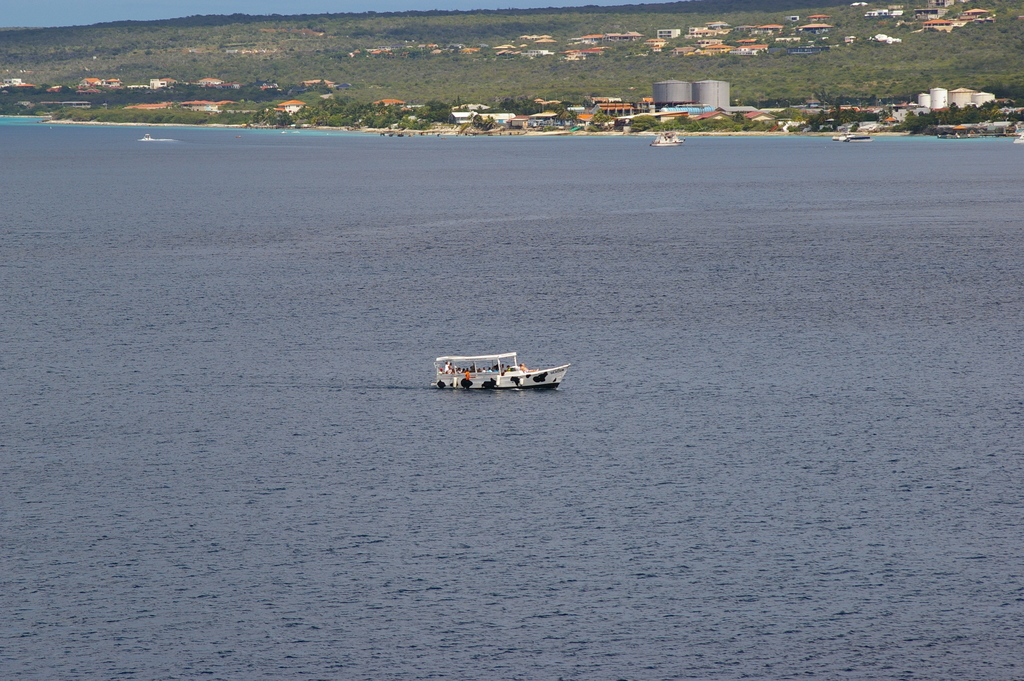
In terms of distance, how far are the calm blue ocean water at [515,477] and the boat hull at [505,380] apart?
835mm

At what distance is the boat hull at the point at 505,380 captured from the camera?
82812mm

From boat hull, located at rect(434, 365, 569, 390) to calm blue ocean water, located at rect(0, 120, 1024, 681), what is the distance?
32.9 inches

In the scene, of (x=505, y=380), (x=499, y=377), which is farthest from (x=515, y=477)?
(x=505, y=380)

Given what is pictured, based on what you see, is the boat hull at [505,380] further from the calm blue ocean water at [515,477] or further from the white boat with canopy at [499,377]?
the calm blue ocean water at [515,477]

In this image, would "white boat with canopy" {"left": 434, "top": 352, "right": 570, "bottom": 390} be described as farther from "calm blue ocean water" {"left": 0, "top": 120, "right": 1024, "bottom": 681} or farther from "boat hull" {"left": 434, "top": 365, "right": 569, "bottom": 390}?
"calm blue ocean water" {"left": 0, "top": 120, "right": 1024, "bottom": 681}

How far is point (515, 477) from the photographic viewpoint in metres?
66.1

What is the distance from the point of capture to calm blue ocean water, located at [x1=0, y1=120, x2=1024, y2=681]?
49.6m

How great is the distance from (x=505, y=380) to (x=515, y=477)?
58.0ft

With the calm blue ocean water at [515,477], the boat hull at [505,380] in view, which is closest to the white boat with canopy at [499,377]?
the boat hull at [505,380]

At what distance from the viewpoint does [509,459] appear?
6906 cm

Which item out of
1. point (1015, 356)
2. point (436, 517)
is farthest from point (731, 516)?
point (1015, 356)

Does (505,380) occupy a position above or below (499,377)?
below

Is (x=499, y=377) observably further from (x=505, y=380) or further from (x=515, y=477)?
(x=515, y=477)

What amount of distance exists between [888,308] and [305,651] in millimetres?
74557
